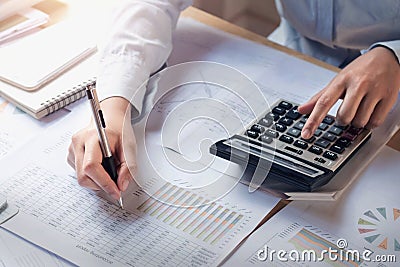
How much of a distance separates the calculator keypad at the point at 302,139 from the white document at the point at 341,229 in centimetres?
5

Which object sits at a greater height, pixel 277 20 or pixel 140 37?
pixel 140 37

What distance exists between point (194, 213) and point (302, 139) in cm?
17

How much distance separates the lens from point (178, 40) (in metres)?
1.11

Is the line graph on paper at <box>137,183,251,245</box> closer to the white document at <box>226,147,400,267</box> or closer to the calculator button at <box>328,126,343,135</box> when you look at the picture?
the white document at <box>226,147,400,267</box>

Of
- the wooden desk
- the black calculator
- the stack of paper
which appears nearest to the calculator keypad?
the black calculator

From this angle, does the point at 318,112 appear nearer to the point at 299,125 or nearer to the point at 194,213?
the point at 299,125

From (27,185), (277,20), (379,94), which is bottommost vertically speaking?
(277,20)

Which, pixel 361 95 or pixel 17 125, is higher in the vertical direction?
pixel 361 95

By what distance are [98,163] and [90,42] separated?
1.17 feet

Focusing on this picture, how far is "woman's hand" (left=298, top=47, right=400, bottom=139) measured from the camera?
85 cm

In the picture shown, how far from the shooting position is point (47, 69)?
101cm

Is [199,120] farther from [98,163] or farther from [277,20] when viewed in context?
[277,20]

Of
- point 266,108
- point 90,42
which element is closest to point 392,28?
point 266,108

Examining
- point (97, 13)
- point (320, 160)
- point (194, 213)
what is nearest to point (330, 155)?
point (320, 160)
